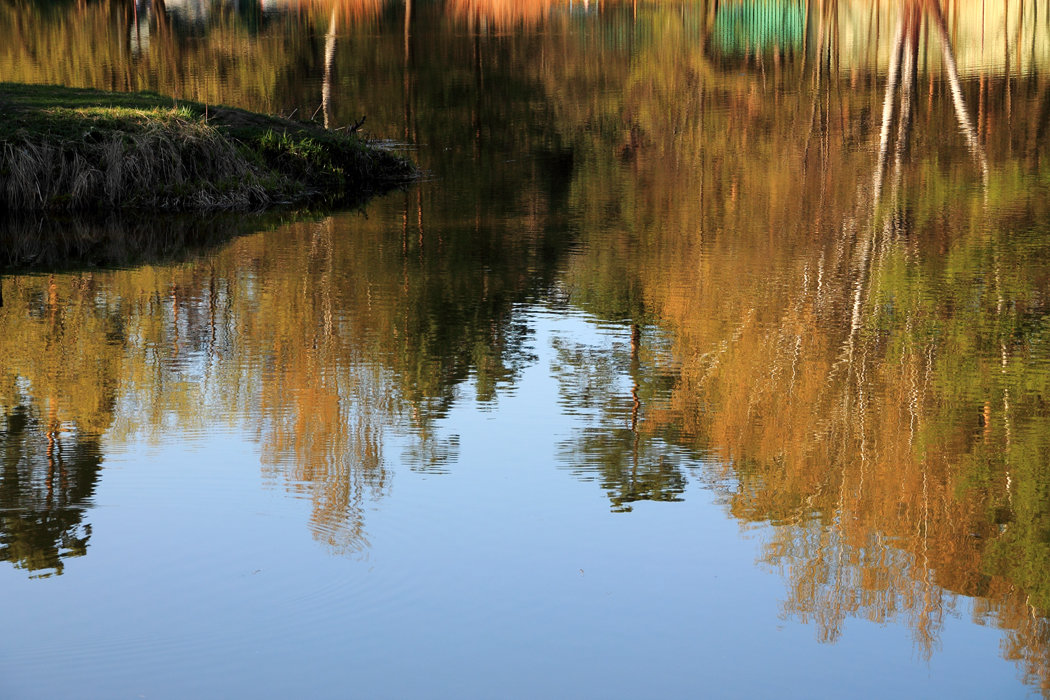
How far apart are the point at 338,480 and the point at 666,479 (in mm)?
2280

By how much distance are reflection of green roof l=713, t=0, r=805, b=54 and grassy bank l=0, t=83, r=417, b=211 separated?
28.8m

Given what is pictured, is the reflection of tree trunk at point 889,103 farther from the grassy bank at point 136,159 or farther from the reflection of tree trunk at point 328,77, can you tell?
the reflection of tree trunk at point 328,77

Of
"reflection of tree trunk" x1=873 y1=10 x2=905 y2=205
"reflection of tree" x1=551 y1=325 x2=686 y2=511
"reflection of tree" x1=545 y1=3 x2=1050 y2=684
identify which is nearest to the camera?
"reflection of tree" x1=545 y1=3 x2=1050 y2=684

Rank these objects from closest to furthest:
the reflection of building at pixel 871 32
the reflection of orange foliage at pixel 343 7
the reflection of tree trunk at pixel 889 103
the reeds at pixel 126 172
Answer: the reeds at pixel 126 172 < the reflection of tree trunk at pixel 889 103 < the reflection of building at pixel 871 32 < the reflection of orange foliage at pixel 343 7

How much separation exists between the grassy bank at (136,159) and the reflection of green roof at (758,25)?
28.8 meters

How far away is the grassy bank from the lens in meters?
20.9

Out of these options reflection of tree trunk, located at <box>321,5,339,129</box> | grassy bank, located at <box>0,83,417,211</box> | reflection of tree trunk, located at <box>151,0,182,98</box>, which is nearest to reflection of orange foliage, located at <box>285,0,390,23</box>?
reflection of tree trunk, located at <box>321,5,339,129</box>

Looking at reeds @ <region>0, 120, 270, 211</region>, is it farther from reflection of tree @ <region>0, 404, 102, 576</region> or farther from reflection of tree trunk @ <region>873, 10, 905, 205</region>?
reflection of tree @ <region>0, 404, 102, 576</region>

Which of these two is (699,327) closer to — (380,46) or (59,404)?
(59,404)

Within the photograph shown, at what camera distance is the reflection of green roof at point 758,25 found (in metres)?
50.4

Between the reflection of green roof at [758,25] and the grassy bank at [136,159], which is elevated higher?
the reflection of green roof at [758,25]

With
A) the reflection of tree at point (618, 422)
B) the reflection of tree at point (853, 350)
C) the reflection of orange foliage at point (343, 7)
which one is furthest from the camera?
the reflection of orange foliage at point (343, 7)

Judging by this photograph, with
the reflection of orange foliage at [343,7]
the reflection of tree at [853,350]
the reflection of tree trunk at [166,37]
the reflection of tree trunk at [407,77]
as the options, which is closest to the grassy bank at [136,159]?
the reflection of tree at [853,350]

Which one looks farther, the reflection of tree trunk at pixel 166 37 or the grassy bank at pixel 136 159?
the reflection of tree trunk at pixel 166 37
